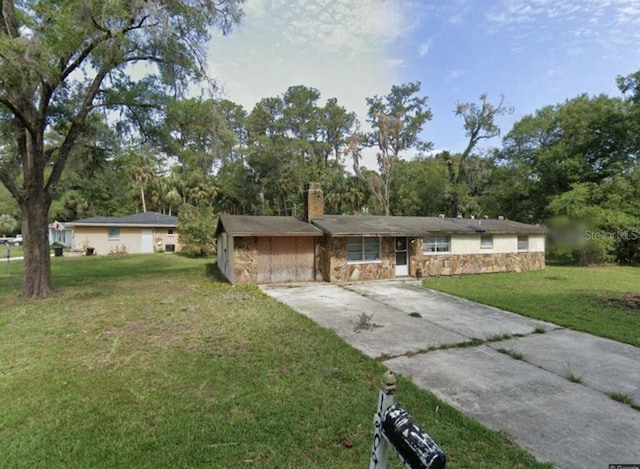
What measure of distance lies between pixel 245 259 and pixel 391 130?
85.5 feet

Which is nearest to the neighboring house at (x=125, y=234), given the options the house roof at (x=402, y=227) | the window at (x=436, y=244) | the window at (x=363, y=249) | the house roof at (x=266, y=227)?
the house roof at (x=266, y=227)

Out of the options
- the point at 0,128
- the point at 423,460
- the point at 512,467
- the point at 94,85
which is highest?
the point at 94,85

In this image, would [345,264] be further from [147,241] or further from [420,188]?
[420,188]

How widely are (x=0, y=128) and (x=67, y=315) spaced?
24.0 ft

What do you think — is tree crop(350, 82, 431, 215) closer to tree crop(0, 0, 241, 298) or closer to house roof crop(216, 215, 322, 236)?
house roof crop(216, 215, 322, 236)

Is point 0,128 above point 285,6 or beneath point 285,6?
beneath

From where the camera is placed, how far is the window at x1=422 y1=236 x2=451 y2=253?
14534 mm

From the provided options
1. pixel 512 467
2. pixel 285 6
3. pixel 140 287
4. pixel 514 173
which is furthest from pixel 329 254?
pixel 514 173

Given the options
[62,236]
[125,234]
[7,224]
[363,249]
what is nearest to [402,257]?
[363,249]

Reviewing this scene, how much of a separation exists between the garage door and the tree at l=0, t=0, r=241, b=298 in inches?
234

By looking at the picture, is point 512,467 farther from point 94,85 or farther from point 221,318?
point 94,85

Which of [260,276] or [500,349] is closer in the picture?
[500,349]

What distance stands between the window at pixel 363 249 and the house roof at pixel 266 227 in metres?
1.53

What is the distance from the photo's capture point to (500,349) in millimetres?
5777
